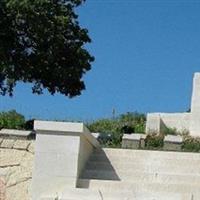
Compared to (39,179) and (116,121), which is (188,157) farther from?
(116,121)

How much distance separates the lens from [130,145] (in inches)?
550

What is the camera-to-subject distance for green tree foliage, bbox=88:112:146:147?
49.8 feet

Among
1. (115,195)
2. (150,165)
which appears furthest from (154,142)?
(115,195)

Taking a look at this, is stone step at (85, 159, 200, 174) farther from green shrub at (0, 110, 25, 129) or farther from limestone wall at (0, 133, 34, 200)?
green shrub at (0, 110, 25, 129)

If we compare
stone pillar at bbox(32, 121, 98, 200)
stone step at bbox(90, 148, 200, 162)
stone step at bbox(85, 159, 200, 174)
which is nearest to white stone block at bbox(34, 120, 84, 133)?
stone pillar at bbox(32, 121, 98, 200)

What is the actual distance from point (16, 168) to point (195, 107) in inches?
534

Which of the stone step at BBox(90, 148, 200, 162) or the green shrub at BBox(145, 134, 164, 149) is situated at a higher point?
the green shrub at BBox(145, 134, 164, 149)

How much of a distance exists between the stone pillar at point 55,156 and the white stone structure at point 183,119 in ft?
39.9

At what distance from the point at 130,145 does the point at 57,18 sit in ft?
27.1

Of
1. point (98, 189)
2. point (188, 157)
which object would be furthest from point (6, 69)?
point (98, 189)

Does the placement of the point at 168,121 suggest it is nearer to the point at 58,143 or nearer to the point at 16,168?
the point at 16,168

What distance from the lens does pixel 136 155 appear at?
11.0 m

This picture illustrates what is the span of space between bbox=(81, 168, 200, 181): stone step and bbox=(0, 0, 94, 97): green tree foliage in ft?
35.3

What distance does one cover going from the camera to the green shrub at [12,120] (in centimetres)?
1726
